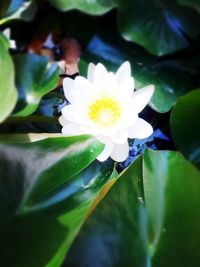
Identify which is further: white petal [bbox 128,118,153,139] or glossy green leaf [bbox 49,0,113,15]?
glossy green leaf [bbox 49,0,113,15]

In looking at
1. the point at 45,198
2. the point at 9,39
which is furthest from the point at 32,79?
the point at 45,198

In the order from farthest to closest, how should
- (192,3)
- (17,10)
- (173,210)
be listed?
(17,10)
(192,3)
(173,210)

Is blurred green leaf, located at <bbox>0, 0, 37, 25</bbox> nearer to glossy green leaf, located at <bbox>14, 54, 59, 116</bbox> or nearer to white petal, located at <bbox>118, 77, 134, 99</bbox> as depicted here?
glossy green leaf, located at <bbox>14, 54, 59, 116</bbox>

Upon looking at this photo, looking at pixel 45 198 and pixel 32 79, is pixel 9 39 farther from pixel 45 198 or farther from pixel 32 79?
pixel 45 198

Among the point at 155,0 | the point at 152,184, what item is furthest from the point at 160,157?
the point at 155,0

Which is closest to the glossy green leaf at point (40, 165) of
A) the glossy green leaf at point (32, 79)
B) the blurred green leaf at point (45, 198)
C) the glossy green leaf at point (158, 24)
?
the blurred green leaf at point (45, 198)

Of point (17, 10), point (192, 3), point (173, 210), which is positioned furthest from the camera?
point (17, 10)

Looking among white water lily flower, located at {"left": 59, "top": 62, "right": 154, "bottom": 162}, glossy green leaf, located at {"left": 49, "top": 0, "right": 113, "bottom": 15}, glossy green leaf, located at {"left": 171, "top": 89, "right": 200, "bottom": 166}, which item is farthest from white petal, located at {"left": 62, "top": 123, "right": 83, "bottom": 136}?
glossy green leaf, located at {"left": 49, "top": 0, "right": 113, "bottom": 15}
